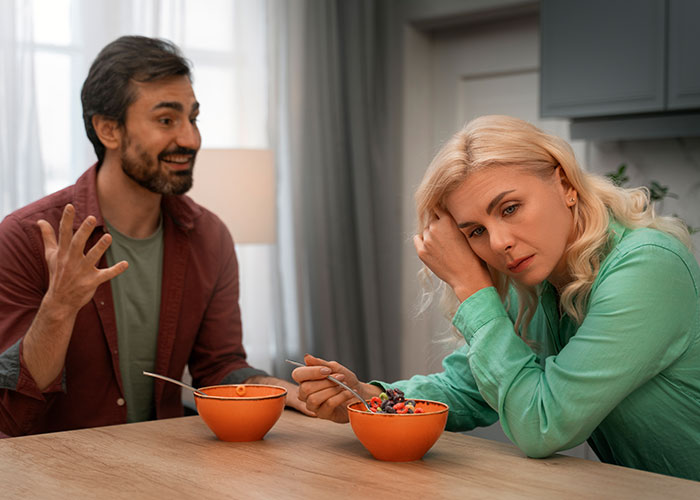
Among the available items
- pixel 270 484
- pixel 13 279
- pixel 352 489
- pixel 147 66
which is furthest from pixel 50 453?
pixel 147 66

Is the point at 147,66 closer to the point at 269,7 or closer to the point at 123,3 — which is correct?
the point at 123,3

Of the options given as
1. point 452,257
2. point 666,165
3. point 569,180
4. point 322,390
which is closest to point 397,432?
point 322,390

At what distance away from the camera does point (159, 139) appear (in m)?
2.29

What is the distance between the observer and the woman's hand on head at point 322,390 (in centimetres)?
155

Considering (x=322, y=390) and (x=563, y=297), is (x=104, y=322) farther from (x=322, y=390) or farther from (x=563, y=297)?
(x=563, y=297)

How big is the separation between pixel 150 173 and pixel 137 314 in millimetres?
374

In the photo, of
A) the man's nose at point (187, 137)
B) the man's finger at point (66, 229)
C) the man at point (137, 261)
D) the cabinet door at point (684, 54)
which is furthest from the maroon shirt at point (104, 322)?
the cabinet door at point (684, 54)

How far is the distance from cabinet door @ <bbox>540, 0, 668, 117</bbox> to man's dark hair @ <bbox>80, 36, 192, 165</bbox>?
1648mm

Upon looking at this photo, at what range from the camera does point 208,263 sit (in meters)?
2.34

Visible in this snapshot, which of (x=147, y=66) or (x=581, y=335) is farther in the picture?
(x=147, y=66)

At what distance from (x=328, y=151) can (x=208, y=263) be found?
74.3 inches

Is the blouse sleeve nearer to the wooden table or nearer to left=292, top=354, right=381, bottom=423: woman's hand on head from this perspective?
the wooden table

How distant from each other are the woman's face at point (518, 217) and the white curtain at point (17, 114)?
2189 millimetres

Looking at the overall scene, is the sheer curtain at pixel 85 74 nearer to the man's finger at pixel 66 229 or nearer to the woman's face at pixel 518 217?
the man's finger at pixel 66 229
